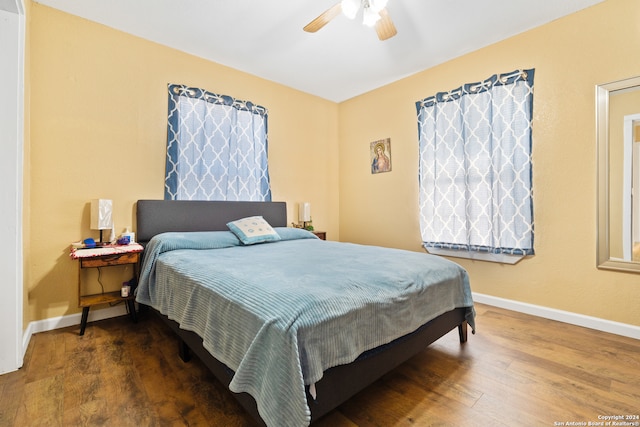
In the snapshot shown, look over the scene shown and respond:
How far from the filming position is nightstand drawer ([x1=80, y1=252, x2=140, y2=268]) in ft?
7.46

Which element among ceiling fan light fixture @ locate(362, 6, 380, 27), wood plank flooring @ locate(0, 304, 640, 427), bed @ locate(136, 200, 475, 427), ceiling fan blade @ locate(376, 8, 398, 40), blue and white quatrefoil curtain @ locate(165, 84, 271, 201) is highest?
ceiling fan blade @ locate(376, 8, 398, 40)

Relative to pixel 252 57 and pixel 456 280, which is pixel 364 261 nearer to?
pixel 456 280

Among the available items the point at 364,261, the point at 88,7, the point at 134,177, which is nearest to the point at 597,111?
the point at 364,261

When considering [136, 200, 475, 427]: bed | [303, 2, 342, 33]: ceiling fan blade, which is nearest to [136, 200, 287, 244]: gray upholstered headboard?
[136, 200, 475, 427]: bed

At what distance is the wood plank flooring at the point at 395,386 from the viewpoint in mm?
1389

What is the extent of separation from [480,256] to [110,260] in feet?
11.5

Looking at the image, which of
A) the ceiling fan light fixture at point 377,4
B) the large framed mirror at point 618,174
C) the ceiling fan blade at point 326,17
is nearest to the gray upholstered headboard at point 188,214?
the ceiling fan blade at point 326,17

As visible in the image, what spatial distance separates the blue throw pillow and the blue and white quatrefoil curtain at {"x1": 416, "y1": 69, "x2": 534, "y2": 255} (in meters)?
1.85

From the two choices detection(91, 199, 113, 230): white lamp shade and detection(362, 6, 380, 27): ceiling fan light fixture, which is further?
detection(91, 199, 113, 230): white lamp shade

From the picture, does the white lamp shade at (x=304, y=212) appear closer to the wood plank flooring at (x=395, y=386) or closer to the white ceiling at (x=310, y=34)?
the white ceiling at (x=310, y=34)

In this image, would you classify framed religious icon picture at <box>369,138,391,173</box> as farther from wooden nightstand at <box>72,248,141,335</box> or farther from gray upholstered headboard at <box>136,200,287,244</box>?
wooden nightstand at <box>72,248,141,335</box>

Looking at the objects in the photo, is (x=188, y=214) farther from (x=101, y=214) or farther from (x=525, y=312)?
(x=525, y=312)

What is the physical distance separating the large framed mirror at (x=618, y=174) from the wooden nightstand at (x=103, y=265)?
3.90 metres

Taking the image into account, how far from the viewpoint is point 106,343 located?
2178mm
